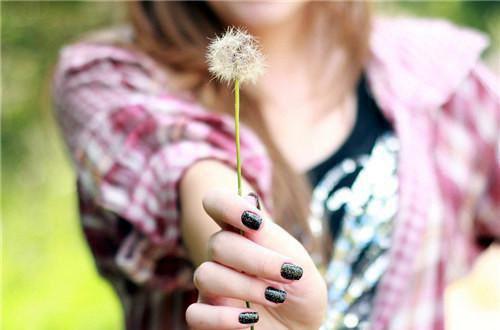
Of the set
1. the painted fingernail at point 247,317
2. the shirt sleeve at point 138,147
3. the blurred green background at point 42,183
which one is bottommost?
the painted fingernail at point 247,317

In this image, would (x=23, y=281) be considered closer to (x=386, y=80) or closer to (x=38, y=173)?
(x=38, y=173)

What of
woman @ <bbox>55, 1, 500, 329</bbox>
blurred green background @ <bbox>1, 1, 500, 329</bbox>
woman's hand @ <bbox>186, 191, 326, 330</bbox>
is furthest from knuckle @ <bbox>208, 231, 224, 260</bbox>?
blurred green background @ <bbox>1, 1, 500, 329</bbox>

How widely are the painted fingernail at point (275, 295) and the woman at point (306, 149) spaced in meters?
0.13

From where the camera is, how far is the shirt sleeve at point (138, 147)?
0.65 meters

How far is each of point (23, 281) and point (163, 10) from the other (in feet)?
3.93

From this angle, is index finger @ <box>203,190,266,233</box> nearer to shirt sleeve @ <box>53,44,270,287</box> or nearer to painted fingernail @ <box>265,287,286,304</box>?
painted fingernail @ <box>265,287,286,304</box>

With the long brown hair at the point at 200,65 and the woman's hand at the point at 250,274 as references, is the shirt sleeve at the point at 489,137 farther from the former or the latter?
the woman's hand at the point at 250,274

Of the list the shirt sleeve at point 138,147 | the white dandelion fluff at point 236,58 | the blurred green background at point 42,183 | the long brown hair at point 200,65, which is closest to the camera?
the white dandelion fluff at point 236,58

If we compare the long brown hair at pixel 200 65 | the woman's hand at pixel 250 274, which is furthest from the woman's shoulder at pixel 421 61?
the woman's hand at pixel 250 274

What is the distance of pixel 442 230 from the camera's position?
0.86 m

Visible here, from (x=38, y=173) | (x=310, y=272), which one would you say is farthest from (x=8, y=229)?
(x=310, y=272)

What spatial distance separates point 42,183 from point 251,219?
5.69ft

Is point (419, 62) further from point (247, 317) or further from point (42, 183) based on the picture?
point (42, 183)

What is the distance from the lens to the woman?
0.68 m
